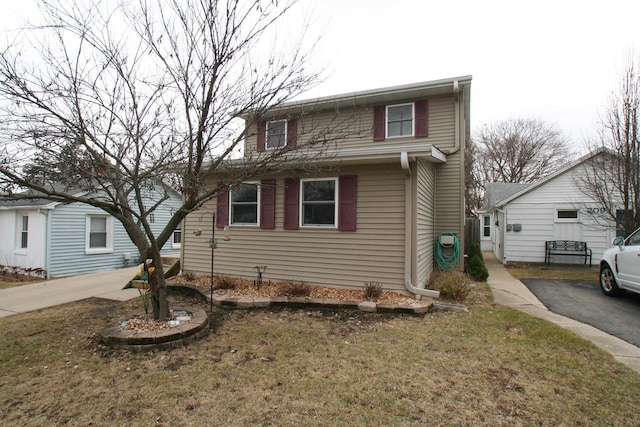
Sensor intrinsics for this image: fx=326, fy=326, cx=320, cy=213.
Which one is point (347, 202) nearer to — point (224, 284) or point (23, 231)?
point (224, 284)

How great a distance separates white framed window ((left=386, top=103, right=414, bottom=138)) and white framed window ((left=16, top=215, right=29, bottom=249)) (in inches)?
511

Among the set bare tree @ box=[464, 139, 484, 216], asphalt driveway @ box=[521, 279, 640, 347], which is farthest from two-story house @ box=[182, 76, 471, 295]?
bare tree @ box=[464, 139, 484, 216]

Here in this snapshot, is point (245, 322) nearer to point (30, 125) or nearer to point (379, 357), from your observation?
point (379, 357)

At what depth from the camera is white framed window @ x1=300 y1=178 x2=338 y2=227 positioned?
6.77 meters

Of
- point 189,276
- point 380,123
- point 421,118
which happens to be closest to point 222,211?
point 189,276

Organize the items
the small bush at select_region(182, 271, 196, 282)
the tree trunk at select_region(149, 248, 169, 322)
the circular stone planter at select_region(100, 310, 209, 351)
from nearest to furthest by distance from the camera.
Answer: the circular stone planter at select_region(100, 310, 209, 351) → the tree trunk at select_region(149, 248, 169, 322) → the small bush at select_region(182, 271, 196, 282)

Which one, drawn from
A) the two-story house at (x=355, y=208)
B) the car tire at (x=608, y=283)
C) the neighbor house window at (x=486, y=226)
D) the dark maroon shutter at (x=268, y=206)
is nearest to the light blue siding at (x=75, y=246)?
the two-story house at (x=355, y=208)

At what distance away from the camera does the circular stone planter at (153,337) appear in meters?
3.85

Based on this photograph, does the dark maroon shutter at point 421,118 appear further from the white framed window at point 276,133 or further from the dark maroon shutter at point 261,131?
the dark maroon shutter at point 261,131

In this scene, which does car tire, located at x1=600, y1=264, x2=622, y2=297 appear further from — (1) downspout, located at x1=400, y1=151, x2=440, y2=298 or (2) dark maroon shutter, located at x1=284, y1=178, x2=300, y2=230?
(2) dark maroon shutter, located at x1=284, y1=178, x2=300, y2=230

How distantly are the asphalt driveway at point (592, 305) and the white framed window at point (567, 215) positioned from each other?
3634 millimetres

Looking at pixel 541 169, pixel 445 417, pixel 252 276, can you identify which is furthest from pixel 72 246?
pixel 541 169

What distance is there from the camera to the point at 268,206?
23.9 feet

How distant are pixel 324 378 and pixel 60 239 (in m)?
11.9
